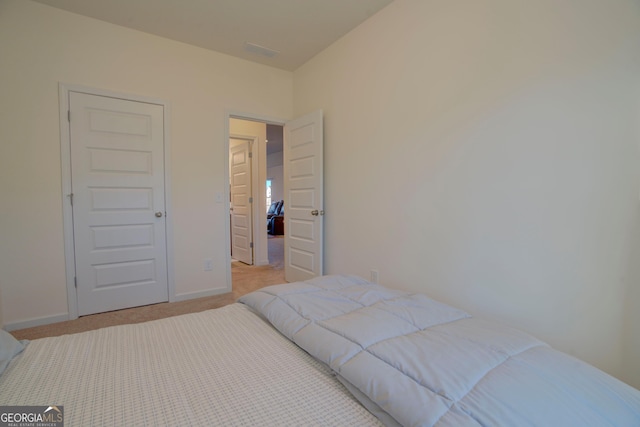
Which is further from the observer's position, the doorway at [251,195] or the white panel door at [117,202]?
the doorway at [251,195]

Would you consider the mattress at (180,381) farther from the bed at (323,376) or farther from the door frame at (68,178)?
the door frame at (68,178)

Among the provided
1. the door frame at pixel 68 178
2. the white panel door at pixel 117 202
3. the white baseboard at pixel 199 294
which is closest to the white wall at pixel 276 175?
the white baseboard at pixel 199 294

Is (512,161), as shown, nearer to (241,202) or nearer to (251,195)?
(251,195)

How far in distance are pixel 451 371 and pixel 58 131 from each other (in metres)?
3.34

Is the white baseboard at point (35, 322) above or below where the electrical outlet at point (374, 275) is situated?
below

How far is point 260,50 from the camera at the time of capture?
3199 mm

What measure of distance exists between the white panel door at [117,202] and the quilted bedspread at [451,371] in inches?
91.5

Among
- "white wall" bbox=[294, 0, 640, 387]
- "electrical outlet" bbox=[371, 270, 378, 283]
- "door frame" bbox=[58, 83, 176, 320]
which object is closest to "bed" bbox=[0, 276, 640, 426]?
"white wall" bbox=[294, 0, 640, 387]

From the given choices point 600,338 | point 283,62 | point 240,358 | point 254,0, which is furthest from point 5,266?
point 600,338

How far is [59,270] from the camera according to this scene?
259 centimetres

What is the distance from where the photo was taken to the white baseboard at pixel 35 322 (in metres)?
2.43

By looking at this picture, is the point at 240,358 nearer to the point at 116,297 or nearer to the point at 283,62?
the point at 116,297

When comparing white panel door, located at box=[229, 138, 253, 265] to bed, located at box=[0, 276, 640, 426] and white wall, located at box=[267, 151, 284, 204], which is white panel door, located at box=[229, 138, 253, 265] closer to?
bed, located at box=[0, 276, 640, 426]

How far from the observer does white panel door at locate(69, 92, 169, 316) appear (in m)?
2.66
